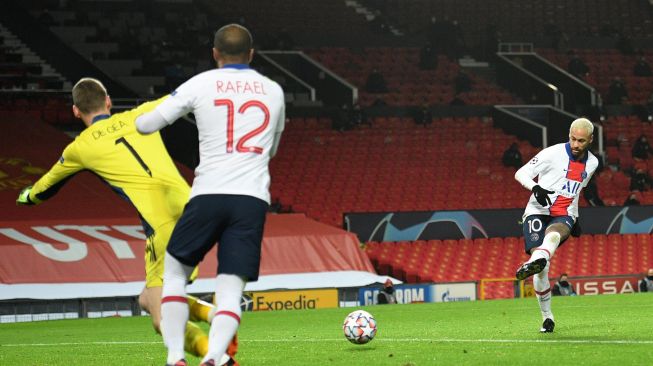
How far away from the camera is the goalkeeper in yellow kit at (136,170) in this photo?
7.83 m

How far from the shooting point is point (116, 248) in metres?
25.0

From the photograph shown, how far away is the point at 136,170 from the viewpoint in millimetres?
7930

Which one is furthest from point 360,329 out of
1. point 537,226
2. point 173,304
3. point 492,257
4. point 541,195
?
point 492,257

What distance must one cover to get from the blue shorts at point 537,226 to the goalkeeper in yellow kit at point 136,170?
4.88m

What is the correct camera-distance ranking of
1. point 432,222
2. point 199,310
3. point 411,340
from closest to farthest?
point 199,310, point 411,340, point 432,222

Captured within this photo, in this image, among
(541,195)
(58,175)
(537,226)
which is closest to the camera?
(58,175)

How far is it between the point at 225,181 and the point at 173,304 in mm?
830

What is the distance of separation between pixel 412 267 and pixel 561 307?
9.96 m

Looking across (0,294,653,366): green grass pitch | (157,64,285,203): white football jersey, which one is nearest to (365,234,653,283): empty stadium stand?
(0,294,653,366): green grass pitch

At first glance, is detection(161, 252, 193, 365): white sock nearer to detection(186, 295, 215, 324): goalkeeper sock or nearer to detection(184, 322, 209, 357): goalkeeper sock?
detection(184, 322, 209, 357): goalkeeper sock

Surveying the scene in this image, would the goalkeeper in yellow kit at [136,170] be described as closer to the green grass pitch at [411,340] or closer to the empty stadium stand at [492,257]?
the green grass pitch at [411,340]

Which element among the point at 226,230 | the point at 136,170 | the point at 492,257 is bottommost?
the point at 492,257

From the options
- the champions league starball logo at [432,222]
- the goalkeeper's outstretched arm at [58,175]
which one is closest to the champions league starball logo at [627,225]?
the champions league starball logo at [432,222]

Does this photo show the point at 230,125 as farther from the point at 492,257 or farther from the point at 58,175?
the point at 492,257
